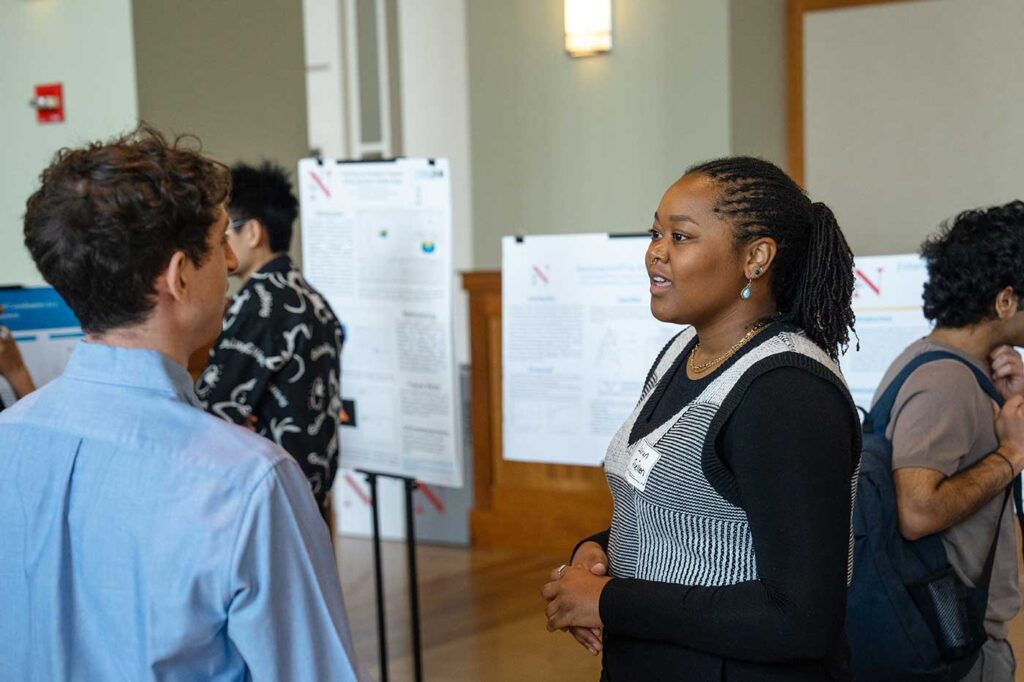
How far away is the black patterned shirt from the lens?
271cm

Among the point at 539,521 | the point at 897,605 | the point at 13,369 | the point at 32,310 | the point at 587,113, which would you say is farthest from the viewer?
the point at 587,113

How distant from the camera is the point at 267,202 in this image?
2908 millimetres

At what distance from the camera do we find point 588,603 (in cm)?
A: 152

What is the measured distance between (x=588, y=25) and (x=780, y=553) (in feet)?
14.1

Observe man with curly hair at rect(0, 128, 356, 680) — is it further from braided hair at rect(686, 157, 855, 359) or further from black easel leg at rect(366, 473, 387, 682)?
black easel leg at rect(366, 473, 387, 682)

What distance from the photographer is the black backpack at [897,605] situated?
1.86 m

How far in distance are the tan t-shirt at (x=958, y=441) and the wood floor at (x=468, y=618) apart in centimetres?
162

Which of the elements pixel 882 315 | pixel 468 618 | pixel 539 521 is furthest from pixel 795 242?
pixel 539 521

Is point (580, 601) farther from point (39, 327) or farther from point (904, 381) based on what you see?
point (39, 327)

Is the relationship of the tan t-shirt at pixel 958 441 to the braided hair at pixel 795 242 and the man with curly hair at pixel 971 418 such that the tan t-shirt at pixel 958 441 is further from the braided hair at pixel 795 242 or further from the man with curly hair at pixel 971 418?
the braided hair at pixel 795 242

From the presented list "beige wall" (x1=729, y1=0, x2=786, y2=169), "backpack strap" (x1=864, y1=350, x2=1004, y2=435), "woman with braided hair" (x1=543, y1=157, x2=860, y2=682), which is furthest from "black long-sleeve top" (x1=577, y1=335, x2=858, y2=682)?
"beige wall" (x1=729, y1=0, x2=786, y2=169)

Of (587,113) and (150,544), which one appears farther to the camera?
(587,113)

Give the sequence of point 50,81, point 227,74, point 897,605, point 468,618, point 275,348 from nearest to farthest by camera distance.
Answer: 1. point 897,605
2. point 275,348
3. point 50,81
4. point 227,74
5. point 468,618

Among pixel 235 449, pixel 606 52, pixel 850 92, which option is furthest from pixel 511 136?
pixel 235 449
